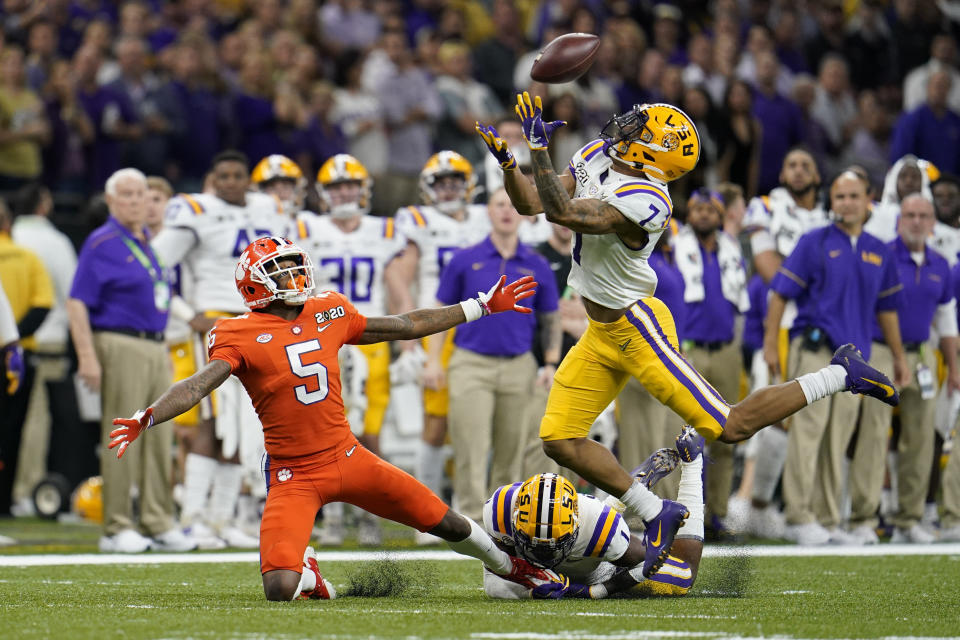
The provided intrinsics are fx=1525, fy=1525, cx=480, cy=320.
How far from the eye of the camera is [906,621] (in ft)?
17.7

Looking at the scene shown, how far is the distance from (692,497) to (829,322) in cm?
285

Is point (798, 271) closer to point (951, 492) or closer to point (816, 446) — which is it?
point (816, 446)

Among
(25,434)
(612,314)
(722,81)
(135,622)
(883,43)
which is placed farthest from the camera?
(883,43)

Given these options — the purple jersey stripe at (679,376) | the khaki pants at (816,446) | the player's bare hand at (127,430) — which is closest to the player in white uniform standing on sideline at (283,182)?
the khaki pants at (816,446)

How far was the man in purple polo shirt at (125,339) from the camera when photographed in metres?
8.62

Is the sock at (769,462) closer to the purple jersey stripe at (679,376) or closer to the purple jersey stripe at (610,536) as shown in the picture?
the purple jersey stripe at (679,376)

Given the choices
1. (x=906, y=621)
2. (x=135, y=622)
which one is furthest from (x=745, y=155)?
(x=135, y=622)

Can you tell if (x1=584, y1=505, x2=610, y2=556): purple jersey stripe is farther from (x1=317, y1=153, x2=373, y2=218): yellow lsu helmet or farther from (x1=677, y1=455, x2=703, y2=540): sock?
(x1=317, y1=153, x2=373, y2=218): yellow lsu helmet

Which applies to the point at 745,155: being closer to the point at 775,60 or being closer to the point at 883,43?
the point at 775,60

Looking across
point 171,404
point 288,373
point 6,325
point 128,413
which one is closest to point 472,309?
point 288,373

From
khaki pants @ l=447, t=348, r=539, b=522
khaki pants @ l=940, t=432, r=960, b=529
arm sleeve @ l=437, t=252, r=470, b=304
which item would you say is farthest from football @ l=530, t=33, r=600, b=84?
khaki pants @ l=940, t=432, r=960, b=529

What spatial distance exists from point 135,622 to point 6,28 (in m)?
9.02

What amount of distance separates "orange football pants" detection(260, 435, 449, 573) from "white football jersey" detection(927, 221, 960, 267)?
5.27 m

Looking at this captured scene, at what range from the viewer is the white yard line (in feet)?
25.8
